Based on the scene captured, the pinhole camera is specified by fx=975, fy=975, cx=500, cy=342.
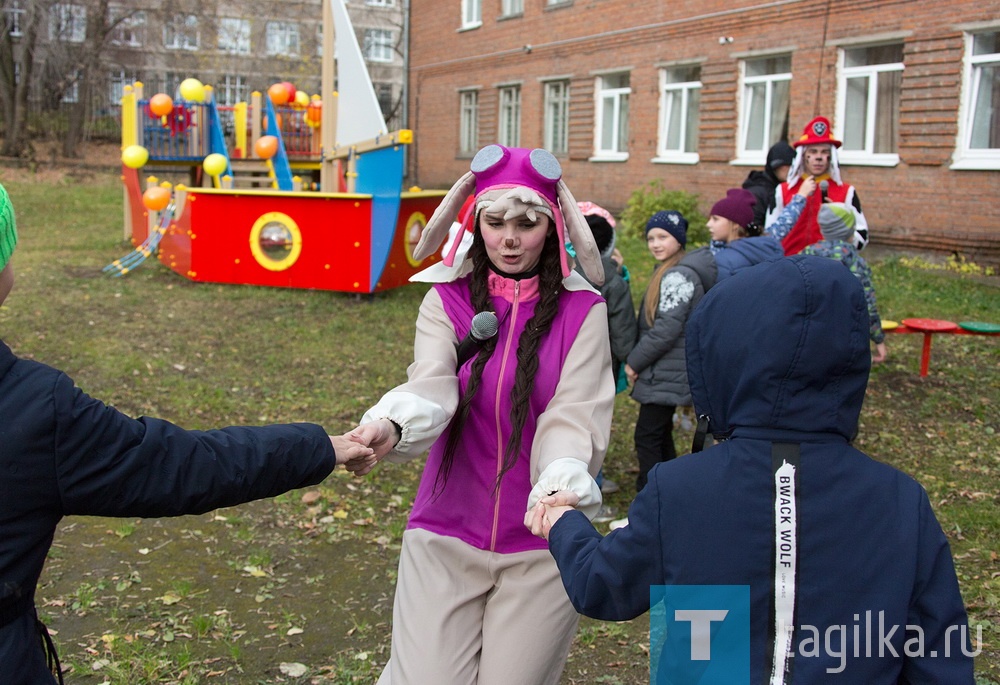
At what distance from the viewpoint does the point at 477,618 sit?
2561mm

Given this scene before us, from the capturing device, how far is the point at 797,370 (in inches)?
68.4

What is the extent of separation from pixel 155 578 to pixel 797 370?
3.75m

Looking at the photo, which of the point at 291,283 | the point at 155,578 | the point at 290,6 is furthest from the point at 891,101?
the point at 290,6

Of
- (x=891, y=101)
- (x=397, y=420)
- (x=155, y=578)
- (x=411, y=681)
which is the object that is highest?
(x=891, y=101)

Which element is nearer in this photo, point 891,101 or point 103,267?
point 103,267

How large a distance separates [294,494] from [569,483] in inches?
145

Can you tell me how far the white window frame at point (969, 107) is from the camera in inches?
531

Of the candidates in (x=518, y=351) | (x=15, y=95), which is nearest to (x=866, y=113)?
(x=518, y=351)

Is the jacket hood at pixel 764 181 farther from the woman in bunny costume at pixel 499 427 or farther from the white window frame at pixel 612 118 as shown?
the white window frame at pixel 612 118

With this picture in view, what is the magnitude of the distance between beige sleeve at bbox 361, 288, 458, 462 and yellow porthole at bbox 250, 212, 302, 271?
28.9 ft

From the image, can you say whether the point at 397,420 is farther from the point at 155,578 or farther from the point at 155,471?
the point at 155,578

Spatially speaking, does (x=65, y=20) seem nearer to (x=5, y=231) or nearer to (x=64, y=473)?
Answer: (x=5, y=231)

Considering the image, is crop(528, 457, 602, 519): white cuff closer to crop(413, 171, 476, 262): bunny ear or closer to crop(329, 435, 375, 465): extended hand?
crop(329, 435, 375, 465): extended hand

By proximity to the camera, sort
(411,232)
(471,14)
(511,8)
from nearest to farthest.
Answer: (411,232) → (511,8) → (471,14)
